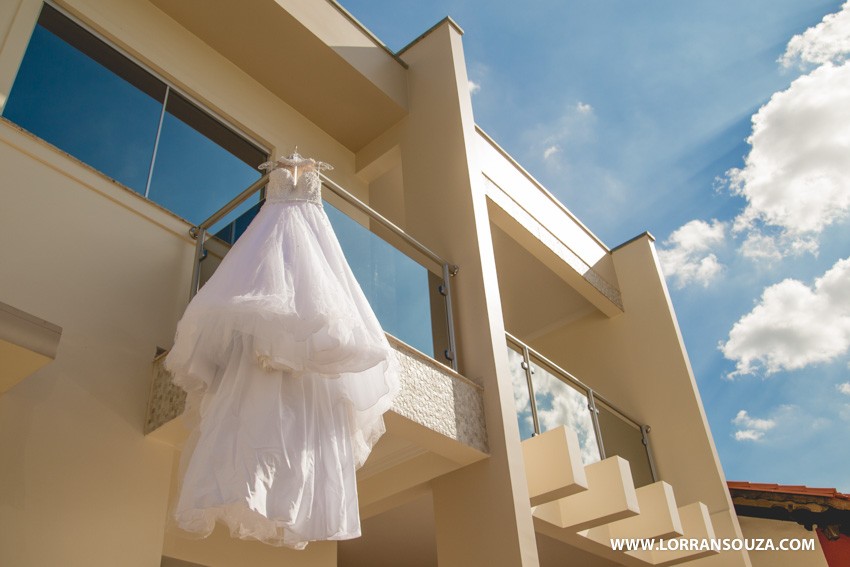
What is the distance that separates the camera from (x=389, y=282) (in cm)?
491

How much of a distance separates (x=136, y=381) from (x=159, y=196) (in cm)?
146

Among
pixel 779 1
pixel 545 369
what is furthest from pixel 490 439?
pixel 779 1

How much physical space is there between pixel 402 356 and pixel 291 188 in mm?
→ 1421

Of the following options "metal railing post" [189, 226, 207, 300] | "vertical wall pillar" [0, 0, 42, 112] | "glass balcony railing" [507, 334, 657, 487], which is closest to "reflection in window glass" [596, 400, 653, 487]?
"glass balcony railing" [507, 334, 657, 487]

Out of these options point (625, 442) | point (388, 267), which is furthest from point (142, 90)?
point (625, 442)

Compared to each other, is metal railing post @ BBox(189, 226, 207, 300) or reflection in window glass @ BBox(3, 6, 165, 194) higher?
reflection in window glass @ BBox(3, 6, 165, 194)

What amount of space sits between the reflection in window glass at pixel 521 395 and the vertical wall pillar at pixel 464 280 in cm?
46

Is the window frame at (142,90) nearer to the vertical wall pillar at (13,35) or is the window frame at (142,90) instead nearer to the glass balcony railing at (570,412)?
the vertical wall pillar at (13,35)

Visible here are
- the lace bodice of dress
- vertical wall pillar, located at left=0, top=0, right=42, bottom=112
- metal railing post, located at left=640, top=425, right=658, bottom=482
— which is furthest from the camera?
metal railing post, located at left=640, top=425, right=658, bottom=482

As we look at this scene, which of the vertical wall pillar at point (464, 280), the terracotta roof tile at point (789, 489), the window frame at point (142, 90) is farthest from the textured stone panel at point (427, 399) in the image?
the terracotta roof tile at point (789, 489)

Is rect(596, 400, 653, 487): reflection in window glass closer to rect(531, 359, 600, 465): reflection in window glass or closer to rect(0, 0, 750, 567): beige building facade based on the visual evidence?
rect(0, 0, 750, 567): beige building facade

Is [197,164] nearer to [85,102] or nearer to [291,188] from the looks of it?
[85,102]

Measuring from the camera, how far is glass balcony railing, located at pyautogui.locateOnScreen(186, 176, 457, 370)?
15.6 feet

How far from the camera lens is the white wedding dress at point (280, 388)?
2.71 m
